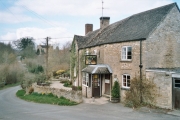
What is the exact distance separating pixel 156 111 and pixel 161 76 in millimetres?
3048

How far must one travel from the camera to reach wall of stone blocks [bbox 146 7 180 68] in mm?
17688

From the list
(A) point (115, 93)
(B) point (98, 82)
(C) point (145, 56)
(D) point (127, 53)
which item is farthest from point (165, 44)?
(B) point (98, 82)

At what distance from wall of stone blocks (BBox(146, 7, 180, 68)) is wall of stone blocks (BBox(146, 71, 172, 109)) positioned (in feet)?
5.67

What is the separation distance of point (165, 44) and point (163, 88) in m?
5.19

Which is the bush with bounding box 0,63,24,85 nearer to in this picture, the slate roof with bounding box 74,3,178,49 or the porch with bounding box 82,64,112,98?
the porch with bounding box 82,64,112,98

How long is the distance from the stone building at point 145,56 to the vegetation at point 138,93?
1.87 feet

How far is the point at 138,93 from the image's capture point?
17.4 metres

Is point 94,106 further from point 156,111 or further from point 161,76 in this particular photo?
point 161,76

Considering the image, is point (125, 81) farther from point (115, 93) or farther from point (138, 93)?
point (138, 93)

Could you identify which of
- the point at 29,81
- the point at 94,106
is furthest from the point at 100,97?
the point at 29,81

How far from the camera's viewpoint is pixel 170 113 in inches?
564

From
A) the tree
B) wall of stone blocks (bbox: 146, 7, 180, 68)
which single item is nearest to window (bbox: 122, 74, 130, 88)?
wall of stone blocks (bbox: 146, 7, 180, 68)

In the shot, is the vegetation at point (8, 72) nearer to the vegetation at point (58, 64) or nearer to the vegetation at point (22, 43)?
the vegetation at point (58, 64)

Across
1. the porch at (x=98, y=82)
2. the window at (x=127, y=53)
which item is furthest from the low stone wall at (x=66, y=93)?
the window at (x=127, y=53)
